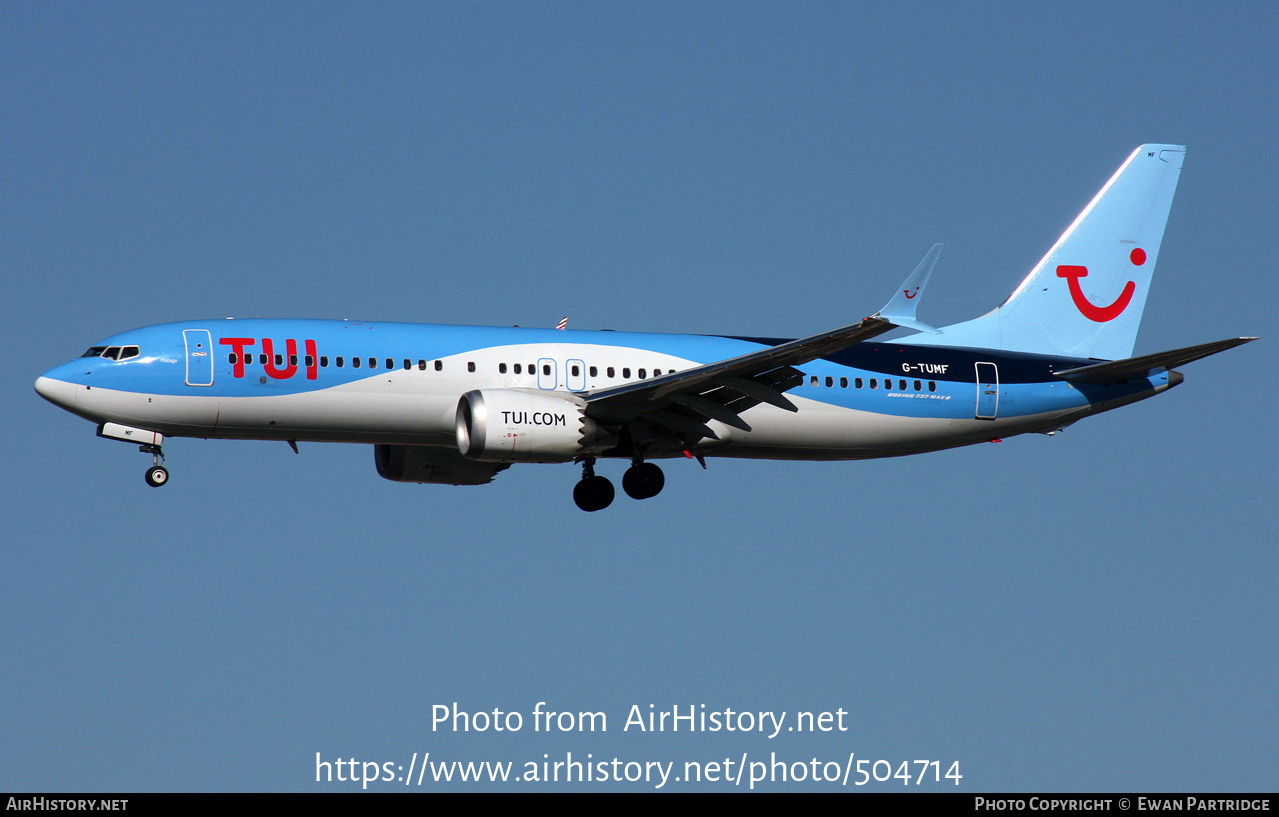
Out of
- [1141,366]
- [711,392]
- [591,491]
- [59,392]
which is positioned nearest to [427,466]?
[591,491]

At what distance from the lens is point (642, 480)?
40.8 m

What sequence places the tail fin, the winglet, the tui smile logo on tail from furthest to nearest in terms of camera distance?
the tui smile logo on tail → the tail fin → the winglet

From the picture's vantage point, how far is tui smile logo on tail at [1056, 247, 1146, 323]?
4666 centimetres

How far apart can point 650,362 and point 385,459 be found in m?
→ 8.21

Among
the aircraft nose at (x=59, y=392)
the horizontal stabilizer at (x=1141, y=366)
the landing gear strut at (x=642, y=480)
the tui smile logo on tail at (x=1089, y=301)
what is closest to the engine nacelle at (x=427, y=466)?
the landing gear strut at (x=642, y=480)

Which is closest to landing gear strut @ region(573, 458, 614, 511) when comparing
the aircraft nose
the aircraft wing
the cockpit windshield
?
the aircraft wing

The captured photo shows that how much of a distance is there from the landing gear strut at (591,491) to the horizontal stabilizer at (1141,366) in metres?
12.8

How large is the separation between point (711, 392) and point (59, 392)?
1538cm

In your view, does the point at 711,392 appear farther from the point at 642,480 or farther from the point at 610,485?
the point at 610,485

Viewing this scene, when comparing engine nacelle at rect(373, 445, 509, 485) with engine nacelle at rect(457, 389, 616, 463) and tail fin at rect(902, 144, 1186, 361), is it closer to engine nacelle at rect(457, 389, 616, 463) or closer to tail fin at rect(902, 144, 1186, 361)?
engine nacelle at rect(457, 389, 616, 463)

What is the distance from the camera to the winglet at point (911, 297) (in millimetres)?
32750

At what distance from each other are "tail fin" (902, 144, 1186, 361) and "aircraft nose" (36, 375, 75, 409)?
73.1 ft

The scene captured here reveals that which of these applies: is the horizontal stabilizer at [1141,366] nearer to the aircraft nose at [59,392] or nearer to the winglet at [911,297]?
the winglet at [911,297]

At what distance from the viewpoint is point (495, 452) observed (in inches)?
1475
